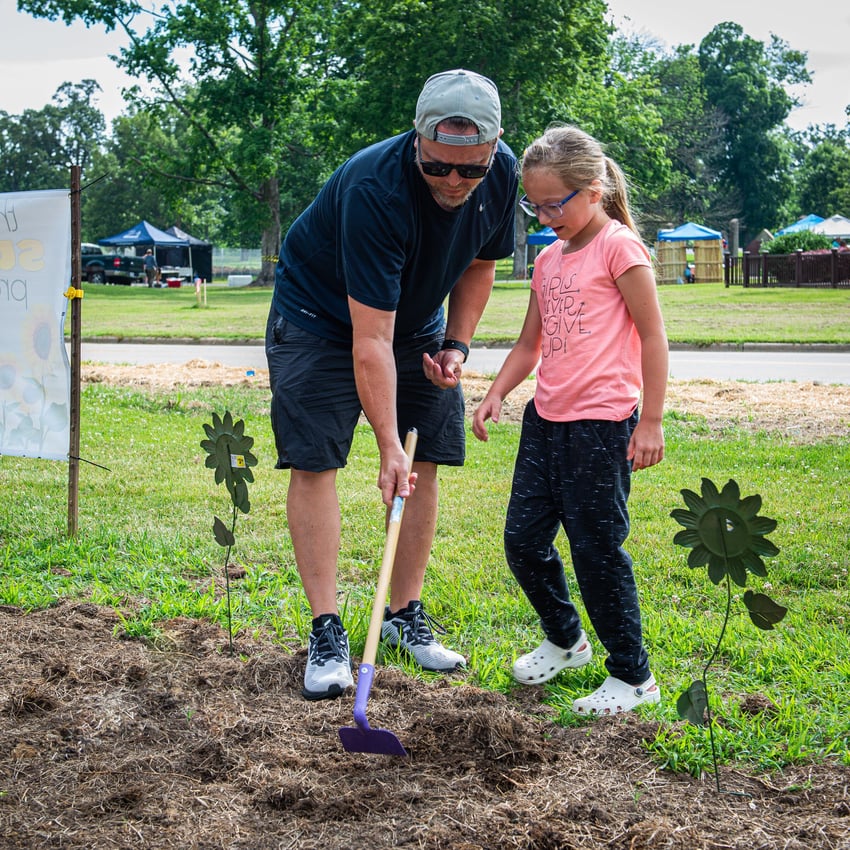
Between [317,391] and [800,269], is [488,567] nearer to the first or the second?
[317,391]

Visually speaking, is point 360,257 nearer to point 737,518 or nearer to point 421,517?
point 421,517

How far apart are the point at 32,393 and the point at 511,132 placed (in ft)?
88.3

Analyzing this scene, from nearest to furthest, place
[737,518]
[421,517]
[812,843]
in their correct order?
[812,843] → [737,518] → [421,517]

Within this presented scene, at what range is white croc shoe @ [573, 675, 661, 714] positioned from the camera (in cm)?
296

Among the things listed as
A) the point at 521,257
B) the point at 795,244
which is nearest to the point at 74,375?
the point at 795,244

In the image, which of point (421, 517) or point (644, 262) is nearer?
point (644, 262)

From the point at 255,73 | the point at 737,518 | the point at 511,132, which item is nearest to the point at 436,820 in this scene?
the point at 737,518

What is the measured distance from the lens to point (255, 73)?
3262 cm

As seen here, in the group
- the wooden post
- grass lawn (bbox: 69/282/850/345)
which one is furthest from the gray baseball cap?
grass lawn (bbox: 69/282/850/345)

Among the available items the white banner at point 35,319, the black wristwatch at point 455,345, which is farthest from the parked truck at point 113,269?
the black wristwatch at point 455,345

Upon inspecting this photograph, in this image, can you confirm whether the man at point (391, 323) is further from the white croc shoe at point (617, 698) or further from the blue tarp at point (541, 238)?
the blue tarp at point (541, 238)

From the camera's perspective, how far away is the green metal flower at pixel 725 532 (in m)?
2.50

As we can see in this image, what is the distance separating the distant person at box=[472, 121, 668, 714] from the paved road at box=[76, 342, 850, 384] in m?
7.99

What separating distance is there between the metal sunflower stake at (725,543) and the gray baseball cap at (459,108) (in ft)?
3.64
